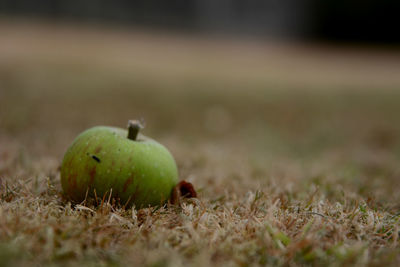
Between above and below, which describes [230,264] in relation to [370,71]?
below

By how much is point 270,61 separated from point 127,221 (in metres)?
11.9

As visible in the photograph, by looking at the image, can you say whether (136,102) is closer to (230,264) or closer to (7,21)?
(230,264)

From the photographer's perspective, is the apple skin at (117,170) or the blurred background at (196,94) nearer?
the apple skin at (117,170)

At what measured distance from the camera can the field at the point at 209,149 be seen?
1495 mm

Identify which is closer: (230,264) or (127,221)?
(230,264)

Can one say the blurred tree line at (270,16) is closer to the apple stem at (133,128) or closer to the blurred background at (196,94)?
the blurred background at (196,94)

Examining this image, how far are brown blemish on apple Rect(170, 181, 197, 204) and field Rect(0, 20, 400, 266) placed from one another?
0.14 feet

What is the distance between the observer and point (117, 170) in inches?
70.5

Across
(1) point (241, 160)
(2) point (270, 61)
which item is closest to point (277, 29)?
(2) point (270, 61)

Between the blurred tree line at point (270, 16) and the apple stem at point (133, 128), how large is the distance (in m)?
14.5

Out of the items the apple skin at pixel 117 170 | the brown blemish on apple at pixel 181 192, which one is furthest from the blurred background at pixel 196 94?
the apple skin at pixel 117 170

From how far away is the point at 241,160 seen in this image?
3676 millimetres

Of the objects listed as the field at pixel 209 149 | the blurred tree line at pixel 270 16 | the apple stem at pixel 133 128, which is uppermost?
the blurred tree line at pixel 270 16

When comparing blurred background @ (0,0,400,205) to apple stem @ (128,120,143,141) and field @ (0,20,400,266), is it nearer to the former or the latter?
field @ (0,20,400,266)
